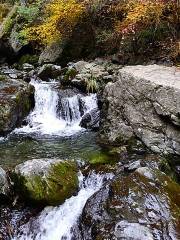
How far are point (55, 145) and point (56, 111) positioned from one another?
7.37ft

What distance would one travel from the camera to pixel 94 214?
A: 5.56 meters

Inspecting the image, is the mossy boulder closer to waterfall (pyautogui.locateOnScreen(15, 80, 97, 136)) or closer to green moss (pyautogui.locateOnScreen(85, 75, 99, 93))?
waterfall (pyautogui.locateOnScreen(15, 80, 97, 136))

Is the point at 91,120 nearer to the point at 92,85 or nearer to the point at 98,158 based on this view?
the point at 92,85

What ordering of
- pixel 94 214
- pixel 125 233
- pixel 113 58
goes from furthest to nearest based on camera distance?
1. pixel 113 58
2. pixel 94 214
3. pixel 125 233

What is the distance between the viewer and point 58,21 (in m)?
14.0

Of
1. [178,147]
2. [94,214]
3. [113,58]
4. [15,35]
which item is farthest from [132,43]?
[94,214]

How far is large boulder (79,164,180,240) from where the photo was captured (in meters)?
5.02

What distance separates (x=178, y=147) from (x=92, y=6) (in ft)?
24.0

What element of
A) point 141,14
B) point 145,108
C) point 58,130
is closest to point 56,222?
point 145,108

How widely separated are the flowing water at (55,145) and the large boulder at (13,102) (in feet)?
0.67

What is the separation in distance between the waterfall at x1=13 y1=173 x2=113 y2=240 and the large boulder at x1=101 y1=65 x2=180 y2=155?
2020 mm

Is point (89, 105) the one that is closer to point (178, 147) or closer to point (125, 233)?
point (178, 147)

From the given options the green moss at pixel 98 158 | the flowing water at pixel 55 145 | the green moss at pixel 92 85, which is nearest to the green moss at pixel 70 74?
the flowing water at pixel 55 145

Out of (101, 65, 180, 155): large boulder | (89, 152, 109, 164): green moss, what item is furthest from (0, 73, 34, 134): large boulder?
(89, 152, 109, 164): green moss
